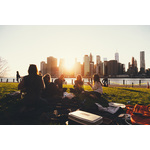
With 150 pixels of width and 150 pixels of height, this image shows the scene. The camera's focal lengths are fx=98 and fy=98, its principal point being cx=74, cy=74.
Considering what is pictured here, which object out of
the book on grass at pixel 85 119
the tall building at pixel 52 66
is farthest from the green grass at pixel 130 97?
the tall building at pixel 52 66

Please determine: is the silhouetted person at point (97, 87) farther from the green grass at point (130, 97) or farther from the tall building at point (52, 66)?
the tall building at point (52, 66)

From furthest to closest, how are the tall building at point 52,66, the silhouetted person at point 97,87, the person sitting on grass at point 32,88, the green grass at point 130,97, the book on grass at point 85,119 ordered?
the tall building at point 52,66 → the green grass at point 130,97 → the silhouetted person at point 97,87 → the person sitting on grass at point 32,88 → the book on grass at point 85,119

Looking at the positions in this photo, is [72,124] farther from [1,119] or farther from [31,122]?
[1,119]

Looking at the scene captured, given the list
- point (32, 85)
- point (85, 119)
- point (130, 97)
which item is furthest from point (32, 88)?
point (130, 97)

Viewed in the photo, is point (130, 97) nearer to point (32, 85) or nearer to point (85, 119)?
point (85, 119)

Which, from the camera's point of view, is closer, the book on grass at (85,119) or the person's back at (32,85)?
the book on grass at (85,119)

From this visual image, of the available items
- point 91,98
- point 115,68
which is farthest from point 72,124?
point 115,68

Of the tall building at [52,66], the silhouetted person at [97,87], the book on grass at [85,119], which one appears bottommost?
the book on grass at [85,119]

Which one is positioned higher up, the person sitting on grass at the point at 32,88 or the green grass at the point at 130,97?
the person sitting on grass at the point at 32,88

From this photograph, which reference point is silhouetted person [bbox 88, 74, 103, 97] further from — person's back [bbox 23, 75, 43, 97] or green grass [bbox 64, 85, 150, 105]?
person's back [bbox 23, 75, 43, 97]

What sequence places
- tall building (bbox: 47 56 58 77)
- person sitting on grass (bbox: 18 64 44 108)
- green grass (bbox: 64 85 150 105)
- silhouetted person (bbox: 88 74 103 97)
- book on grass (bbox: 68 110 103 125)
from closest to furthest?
1. book on grass (bbox: 68 110 103 125)
2. person sitting on grass (bbox: 18 64 44 108)
3. silhouetted person (bbox: 88 74 103 97)
4. green grass (bbox: 64 85 150 105)
5. tall building (bbox: 47 56 58 77)

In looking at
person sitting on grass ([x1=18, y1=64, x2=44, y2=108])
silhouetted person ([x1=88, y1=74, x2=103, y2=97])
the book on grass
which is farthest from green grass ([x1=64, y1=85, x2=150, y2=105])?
person sitting on grass ([x1=18, y1=64, x2=44, y2=108])

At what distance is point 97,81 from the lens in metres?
4.87

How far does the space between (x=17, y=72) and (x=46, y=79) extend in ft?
12.1
